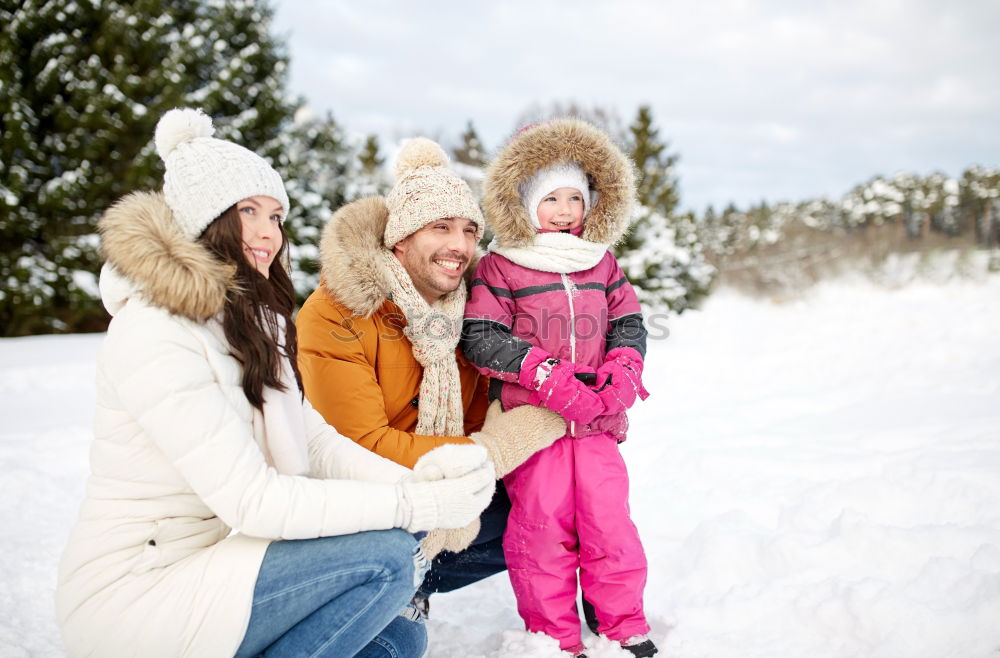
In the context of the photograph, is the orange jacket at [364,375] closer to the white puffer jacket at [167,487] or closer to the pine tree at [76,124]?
the white puffer jacket at [167,487]

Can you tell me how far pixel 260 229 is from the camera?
190cm

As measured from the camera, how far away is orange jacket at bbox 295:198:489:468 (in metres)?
2.37

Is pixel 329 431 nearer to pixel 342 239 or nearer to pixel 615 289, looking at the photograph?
pixel 342 239

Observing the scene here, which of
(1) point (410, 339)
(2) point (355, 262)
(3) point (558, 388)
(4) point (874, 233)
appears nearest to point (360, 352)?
(1) point (410, 339)

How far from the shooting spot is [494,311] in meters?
2.64

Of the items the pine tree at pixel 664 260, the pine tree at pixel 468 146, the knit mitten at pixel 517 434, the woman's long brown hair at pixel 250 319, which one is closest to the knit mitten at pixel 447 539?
the knit mitten at pixel 517 434

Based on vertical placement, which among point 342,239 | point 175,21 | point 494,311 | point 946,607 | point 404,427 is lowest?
point 946,607

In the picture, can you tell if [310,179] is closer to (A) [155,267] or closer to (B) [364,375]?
(B) [364,375]

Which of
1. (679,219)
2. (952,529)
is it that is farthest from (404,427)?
(679,219)

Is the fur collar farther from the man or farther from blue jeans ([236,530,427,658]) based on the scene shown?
blue jeans ([236,530,427,658])

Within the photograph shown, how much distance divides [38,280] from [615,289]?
12314mm

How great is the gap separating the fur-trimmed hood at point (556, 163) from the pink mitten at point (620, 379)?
23.0 inches

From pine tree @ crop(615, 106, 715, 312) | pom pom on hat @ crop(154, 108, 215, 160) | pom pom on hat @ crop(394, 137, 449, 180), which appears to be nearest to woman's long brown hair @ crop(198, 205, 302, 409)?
pom pom on hat @ crop(154, 108, 215, 160)

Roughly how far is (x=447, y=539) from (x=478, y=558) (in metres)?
0.44
